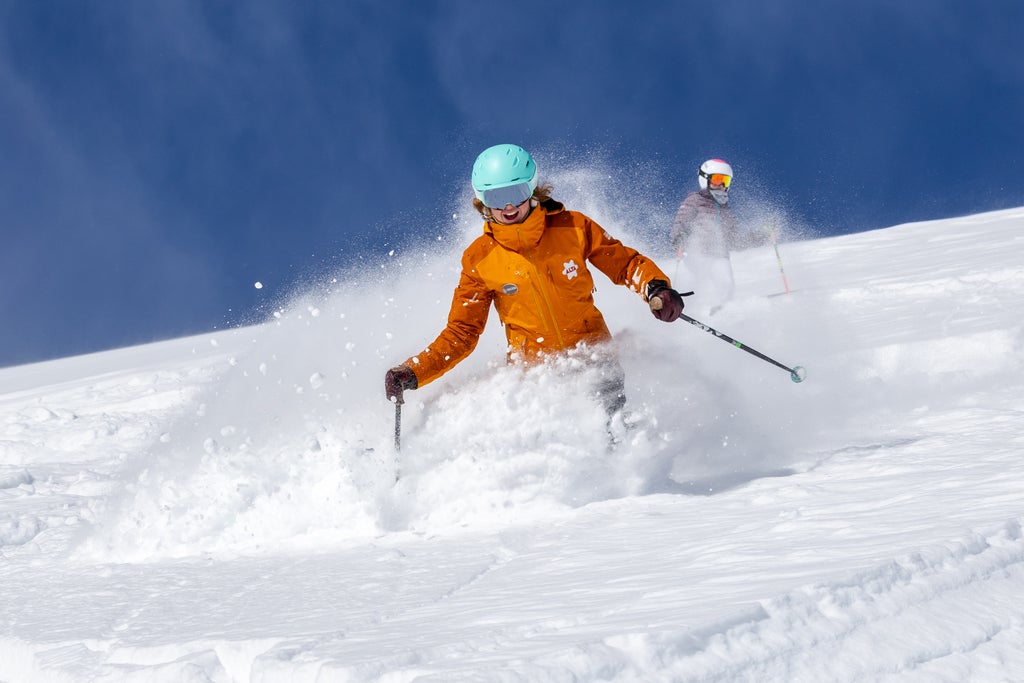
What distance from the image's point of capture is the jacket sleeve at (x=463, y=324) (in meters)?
4.74

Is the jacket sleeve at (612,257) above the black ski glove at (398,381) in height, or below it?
above

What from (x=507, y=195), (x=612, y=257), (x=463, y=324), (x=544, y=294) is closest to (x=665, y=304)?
(x=612, y=257)

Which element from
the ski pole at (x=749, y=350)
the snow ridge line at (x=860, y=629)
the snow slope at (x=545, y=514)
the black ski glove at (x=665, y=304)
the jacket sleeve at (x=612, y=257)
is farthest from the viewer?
the ski pole at (x=749, y=350)

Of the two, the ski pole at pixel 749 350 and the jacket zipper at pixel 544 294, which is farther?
the ski pole at pixel 749 350

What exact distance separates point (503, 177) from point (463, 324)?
0.86m

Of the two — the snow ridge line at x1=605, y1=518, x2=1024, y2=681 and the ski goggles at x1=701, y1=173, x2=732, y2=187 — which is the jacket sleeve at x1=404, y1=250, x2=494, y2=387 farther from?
the ski goggles at x1=701, y1=173, x2=732, y2=187

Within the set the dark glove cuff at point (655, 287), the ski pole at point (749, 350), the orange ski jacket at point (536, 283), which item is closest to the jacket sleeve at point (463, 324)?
the orange ski jacket at point (536, 283)

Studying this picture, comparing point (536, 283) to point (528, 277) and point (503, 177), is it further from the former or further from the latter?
point (503, 177)

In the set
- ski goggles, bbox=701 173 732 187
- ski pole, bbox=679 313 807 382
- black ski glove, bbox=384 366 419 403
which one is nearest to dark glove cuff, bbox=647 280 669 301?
ski pole, bbox=679 313 807 382

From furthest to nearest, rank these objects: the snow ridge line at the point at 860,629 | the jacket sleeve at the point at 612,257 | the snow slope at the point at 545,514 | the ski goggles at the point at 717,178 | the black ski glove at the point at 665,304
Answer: the ski goggles at the point at 717,178, the jacket sleeve at the point at 612,257, the black ski glove at the point at 665,304, the snow slope at the point at 545,514, the snow ridge line at the point at 860,629

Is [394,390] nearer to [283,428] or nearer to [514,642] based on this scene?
[283,428]

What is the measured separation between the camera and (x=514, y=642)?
2.31 m

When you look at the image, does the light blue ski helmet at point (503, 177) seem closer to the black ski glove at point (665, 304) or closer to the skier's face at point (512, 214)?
the skier's face at point (512, 214)

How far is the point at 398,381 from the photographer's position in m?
4.50
